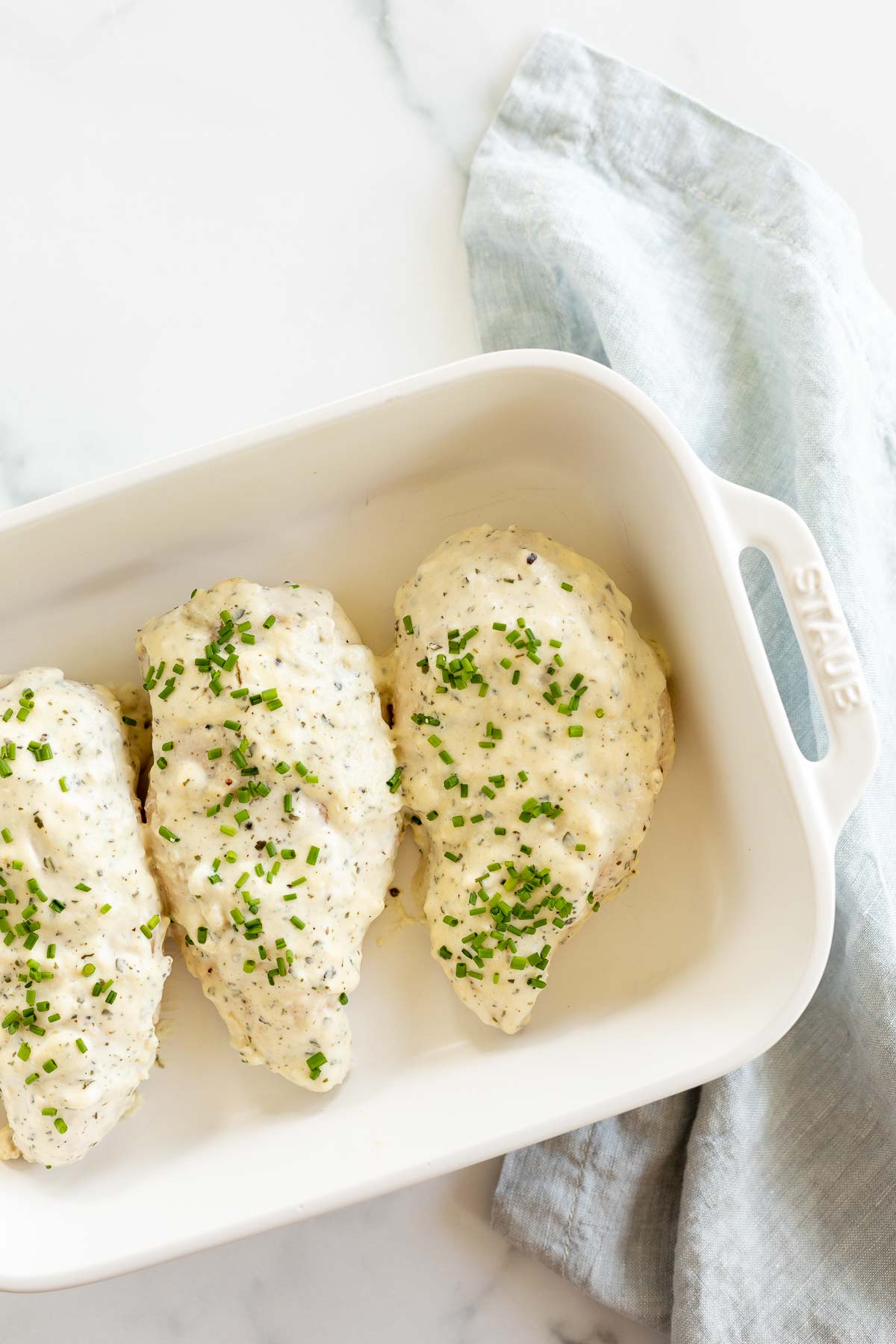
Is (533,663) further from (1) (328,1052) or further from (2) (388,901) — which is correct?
(1) (328,1052)

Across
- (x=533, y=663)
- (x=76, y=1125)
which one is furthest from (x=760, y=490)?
(x=76, y=1125)

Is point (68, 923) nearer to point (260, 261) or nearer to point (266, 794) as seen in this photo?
point (266, 794)

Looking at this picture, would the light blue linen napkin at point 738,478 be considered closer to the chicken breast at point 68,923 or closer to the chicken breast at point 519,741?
the chicken breast at point 519,741

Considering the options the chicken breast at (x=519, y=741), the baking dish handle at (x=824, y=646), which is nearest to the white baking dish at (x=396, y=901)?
the baking dish handle at (x=824, y=646)

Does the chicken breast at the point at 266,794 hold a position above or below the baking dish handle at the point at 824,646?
below

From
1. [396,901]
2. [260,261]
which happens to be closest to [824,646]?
[396,901]
